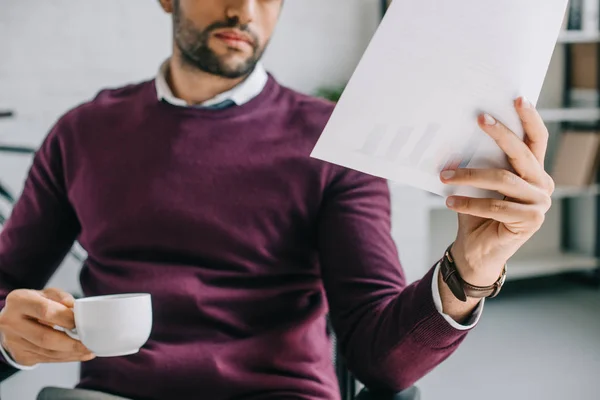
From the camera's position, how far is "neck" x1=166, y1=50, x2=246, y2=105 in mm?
1189

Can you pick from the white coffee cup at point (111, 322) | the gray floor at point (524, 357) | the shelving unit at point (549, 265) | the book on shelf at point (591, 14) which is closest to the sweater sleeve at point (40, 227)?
the white coffee cup at point (111, 322)

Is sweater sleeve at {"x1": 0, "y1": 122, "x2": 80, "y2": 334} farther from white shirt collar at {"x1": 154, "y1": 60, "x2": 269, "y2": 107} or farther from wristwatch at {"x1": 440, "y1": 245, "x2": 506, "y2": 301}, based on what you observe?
wristwatch at {"x1": 440, "y1": 245, "x2": 506, "y2": 301}

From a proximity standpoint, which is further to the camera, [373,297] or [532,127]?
[373,297]

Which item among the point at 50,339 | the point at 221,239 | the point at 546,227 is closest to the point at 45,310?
the point at 50,339

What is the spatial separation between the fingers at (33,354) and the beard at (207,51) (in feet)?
1.68

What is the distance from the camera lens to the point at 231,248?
1060 millimetres

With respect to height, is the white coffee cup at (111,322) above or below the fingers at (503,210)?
below

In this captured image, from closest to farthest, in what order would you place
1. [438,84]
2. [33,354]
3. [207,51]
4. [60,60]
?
[438,84] → [33,354] → [207,51] → [60,60]

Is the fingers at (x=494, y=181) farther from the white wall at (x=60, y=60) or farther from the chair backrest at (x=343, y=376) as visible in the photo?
the white wall at (x=60, y=60)

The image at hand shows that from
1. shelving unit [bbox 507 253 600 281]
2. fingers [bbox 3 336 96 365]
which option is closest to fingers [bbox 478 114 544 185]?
fingers [bbox 3 336 96 365]

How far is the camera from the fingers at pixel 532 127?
0.68 m

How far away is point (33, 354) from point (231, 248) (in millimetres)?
315

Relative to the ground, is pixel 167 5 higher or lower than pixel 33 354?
higher

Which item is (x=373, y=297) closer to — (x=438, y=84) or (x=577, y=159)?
(x=438, y=84)
